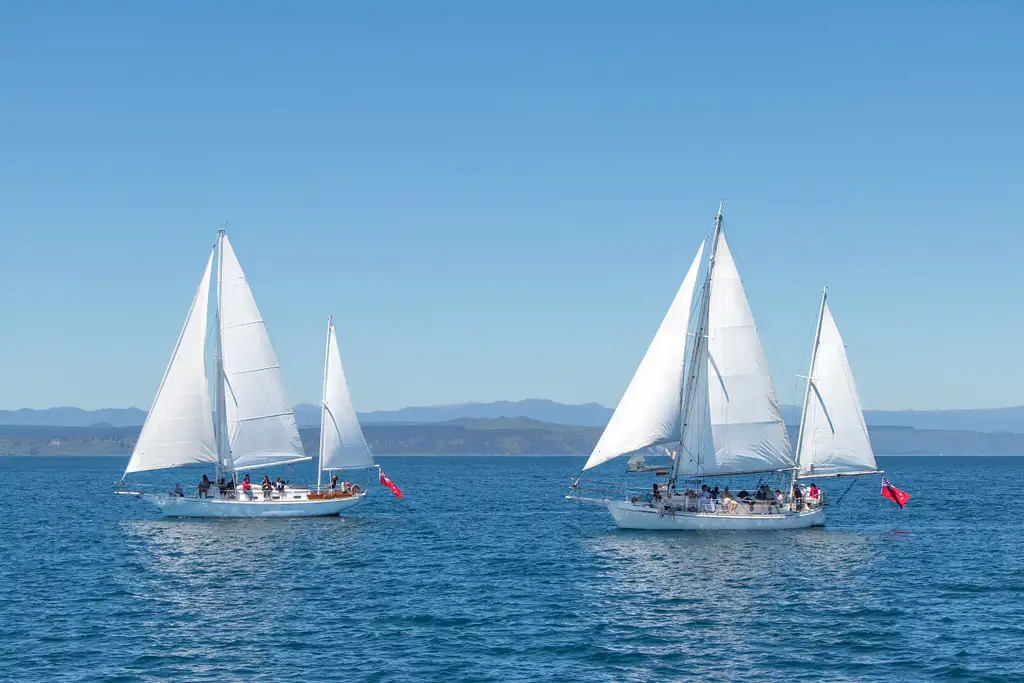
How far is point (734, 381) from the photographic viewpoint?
6525 centimetres

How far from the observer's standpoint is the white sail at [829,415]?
68812 mm

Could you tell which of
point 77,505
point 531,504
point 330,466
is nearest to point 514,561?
point 330,466

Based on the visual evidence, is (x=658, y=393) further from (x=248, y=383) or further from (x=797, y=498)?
(x=248, y=383)

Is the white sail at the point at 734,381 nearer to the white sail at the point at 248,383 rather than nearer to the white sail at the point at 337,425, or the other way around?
the white sail at the point at 337,425

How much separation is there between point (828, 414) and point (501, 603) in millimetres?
33175

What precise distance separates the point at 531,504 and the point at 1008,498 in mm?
50982

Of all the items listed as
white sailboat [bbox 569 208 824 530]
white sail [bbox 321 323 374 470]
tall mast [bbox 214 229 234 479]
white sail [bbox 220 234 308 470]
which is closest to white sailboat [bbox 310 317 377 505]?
white sail [bbox 321 323 374 470]

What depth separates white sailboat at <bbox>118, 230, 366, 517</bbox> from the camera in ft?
228

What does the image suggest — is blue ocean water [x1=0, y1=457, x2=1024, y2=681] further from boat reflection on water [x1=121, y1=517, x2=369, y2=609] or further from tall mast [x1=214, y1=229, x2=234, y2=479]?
tall mast [x1=214, y1=229, x2=234, y2=479]

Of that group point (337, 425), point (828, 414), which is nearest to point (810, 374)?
point (828, 414)

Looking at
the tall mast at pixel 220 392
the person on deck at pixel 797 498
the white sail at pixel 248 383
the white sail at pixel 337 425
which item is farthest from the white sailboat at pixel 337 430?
the person on deck at pixel 797 498

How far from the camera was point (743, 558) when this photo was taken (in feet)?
180

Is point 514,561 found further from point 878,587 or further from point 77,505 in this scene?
point 77,505

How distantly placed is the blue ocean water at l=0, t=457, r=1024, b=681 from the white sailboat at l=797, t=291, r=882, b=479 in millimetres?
4598
